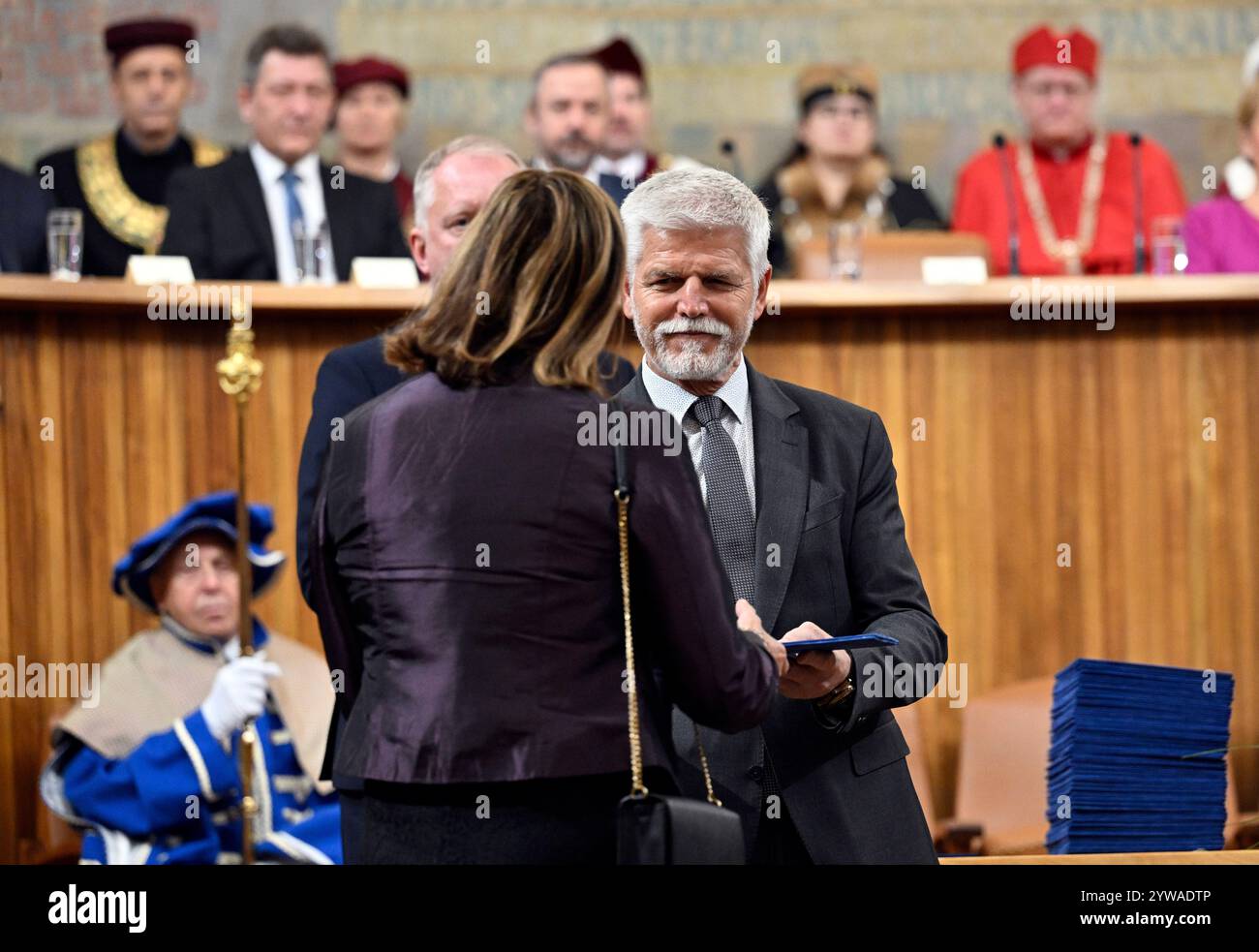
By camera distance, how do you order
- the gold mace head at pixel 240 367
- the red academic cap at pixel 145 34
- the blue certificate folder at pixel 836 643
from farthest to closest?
the red academic cap at pixel 145 34, the gold mace head at pixel 240 367, the blue certificate folder at pixel 836 643

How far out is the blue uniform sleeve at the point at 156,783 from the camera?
15.0ft

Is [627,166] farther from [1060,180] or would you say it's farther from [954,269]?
[954,269]

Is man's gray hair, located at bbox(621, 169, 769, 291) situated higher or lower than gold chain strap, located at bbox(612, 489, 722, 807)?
higher

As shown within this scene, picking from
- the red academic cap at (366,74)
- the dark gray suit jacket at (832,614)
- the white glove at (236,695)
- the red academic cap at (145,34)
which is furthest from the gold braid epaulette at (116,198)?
the dark gray suit jacket at (832,614)

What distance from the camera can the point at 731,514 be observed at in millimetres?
2955

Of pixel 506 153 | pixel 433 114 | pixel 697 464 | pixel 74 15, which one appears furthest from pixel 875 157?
pixel 697 464

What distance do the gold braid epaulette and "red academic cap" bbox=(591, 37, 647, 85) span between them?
139cm

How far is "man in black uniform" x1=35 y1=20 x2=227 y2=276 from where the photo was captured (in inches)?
257

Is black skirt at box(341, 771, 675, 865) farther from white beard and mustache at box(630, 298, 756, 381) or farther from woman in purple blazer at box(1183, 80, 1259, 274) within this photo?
woman in purple blazer at box(1183, 80, 1259, 274)

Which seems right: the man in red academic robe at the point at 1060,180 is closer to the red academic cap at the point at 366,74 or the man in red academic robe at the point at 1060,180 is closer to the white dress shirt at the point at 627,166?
the white dress shirt at the point at 627,166

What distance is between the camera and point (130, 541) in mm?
5059

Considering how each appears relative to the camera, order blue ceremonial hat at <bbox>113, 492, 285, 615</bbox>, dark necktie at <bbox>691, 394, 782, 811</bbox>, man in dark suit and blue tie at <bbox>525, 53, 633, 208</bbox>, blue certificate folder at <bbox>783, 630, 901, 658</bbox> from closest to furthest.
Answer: blue certificate folder at <bbox>783, 630, 901, 658</bbox>, dark necktie at <bbox>691, 394, 782, 811</bbox>, blue ceremonial hat at <bbox>113, 492, 285, 615</bbox>, man in dark suit and blue tie at <bbox>525, 53, 633, 208</bbox>

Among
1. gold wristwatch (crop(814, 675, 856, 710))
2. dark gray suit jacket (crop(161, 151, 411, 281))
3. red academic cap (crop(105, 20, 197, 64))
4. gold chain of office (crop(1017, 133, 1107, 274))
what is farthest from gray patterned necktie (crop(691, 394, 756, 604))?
gold chain of office (crop(1017, 133, 1107, 274))

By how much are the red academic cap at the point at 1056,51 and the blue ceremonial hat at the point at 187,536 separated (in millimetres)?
3211
